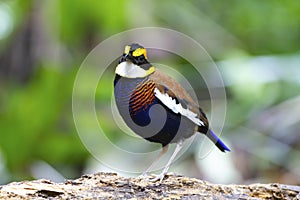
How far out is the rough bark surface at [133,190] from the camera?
7.48ft

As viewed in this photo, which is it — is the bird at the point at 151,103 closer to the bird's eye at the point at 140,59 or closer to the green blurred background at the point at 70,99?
the bird's eye at the point at 140,59

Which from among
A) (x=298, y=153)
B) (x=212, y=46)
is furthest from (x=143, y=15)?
(x=298, y=153)

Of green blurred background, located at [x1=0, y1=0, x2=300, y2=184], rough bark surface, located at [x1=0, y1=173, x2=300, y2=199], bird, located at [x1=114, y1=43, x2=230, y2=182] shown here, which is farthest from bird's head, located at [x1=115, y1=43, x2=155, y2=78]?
green blurred background, located at [x1=0, y1=0, x2=300, y2=184]

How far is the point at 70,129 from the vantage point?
15.2 feet

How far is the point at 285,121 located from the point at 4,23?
7.35 ft

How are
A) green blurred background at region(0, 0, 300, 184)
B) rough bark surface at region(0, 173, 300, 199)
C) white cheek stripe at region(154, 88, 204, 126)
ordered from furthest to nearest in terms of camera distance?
green blurred background at region(0, 0, 300, 184) → white cheek stripe at region(154, 88, 204, 126) → rough bark surface at region(0, 173, 300, 199)

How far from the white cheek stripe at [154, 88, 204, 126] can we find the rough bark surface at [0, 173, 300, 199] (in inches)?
9.2

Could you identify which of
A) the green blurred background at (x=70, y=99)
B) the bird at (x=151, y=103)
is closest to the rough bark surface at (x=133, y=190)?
the bird at (x=151, y=103)

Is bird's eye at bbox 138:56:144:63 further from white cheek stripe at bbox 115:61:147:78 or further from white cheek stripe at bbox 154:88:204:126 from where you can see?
white cheek stripe at bbox 154:88:204:126

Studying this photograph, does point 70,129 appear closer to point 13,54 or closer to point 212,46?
point 13,54

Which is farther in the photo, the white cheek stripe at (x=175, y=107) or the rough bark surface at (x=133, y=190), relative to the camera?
the white cheek stripe at (x=175, y=107)

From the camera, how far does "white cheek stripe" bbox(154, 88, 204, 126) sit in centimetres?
241

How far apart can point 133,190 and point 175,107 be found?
0.35 meters

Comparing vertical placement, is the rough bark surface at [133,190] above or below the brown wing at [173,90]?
below
